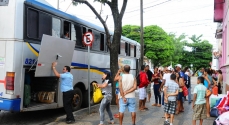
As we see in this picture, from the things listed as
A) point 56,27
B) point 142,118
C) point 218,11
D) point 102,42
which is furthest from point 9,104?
point 218,11

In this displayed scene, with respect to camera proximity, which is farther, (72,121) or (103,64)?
(103,64)

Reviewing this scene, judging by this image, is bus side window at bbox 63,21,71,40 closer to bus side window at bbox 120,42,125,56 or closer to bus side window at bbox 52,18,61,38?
bus side window at bbox 52,18,61,38

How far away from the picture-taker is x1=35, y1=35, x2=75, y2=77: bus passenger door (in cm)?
717

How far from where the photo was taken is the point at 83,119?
854cm

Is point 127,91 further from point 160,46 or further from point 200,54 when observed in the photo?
point 200,54

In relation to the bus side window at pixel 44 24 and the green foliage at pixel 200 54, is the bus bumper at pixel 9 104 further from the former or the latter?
the green foliage at pixel 200 54

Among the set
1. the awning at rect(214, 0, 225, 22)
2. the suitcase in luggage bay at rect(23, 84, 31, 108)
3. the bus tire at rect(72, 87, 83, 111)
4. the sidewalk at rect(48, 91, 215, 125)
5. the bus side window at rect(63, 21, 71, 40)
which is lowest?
the sidewalk at rect(48, 91, 215, 125)

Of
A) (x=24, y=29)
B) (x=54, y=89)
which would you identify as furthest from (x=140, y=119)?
(x=24, y=29)

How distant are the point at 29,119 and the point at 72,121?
1735 millimetres

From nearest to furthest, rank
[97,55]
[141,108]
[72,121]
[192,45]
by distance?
[72,121], [141,108], [97,55], [192,45]

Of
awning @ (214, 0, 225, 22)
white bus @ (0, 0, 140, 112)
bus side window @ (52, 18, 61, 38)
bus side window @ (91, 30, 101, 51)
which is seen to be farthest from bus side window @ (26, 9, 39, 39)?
awning @ (214, 0, 225, 22)

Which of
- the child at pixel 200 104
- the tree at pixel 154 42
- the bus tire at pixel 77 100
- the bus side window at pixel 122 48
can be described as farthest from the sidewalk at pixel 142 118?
the tree at pixel 154 42

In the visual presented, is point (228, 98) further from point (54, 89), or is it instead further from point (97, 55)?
point (97, 55)

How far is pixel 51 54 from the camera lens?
7539mm
